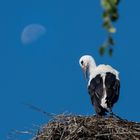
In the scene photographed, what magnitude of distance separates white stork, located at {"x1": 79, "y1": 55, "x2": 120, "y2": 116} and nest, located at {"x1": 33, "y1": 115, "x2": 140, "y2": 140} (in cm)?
122

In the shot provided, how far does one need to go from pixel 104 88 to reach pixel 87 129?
6.73ft

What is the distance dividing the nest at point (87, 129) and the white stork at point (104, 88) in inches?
48.1

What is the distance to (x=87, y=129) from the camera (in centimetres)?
635

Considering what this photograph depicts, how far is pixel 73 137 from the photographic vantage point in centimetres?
616

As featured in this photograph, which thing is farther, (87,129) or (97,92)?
(97,92)

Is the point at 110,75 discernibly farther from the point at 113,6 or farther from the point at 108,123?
the point at 113,6

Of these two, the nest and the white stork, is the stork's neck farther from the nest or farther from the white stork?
the nest

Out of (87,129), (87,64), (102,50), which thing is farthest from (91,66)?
(102,50)

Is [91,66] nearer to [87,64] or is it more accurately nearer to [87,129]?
[87,64]

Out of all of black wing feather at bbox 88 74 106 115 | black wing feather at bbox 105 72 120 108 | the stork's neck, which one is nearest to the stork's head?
the stork's neck

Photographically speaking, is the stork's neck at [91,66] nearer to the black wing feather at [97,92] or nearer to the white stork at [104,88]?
the white stork at [104,88]

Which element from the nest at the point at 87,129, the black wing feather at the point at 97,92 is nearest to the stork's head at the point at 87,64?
the black wing feather at the point at 97,92

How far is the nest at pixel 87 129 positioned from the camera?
6246 millimetres

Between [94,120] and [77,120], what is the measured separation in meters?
0.23
